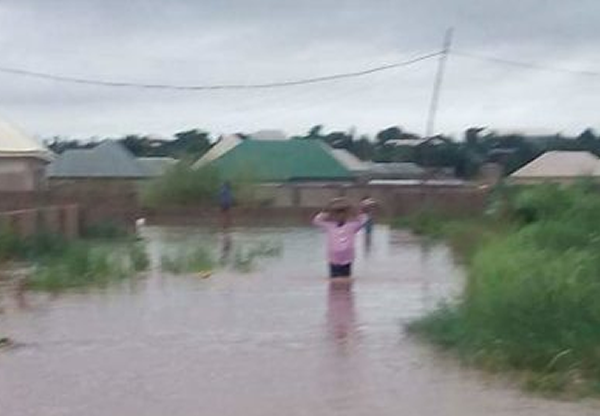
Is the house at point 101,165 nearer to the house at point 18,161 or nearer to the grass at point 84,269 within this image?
the house at point 18,161

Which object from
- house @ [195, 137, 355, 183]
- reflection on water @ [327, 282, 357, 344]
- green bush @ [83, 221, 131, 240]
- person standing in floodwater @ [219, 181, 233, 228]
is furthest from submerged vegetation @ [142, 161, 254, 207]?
reflection on water @ [327, 282, 357, 344]

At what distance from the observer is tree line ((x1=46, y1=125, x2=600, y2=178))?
88062 mm

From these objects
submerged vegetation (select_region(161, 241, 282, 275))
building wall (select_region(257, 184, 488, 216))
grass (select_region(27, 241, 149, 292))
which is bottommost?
building wall (select_region(257, 184, 488, 216))

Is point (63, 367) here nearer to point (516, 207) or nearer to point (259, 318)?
point (259, 318)

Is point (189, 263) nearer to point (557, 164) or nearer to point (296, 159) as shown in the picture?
point (557, 164)

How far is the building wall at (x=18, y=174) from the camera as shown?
49.4 metres

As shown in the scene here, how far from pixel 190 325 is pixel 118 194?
28.0 m

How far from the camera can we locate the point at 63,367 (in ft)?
47.4

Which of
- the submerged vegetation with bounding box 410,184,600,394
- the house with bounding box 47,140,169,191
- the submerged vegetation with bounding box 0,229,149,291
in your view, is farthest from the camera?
the house with bounding box 47,140,169,191

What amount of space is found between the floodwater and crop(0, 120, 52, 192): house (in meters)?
24.1

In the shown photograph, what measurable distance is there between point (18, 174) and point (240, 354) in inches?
1431

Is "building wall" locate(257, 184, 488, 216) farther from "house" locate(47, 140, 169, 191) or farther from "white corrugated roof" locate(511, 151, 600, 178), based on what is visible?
"house" locate(47, 140, 169, 191)

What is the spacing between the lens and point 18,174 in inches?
1983

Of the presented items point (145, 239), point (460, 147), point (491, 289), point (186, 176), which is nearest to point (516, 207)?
point (145, 239)
